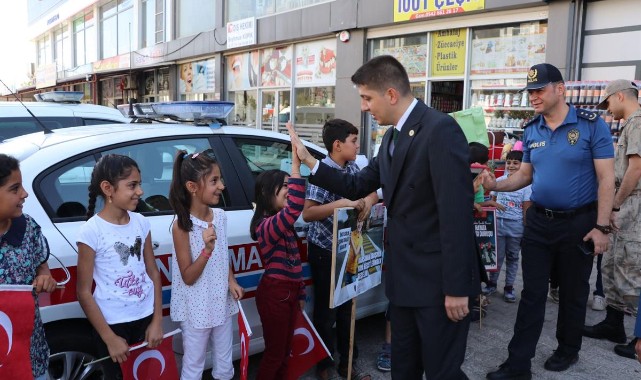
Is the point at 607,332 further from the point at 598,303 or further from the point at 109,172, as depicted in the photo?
the point at 109,172

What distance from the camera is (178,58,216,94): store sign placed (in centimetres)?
1691

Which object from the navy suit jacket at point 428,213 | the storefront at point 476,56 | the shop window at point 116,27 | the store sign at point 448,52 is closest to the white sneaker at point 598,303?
the navy suit jacket at point 428,213

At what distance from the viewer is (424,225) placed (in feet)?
7.98

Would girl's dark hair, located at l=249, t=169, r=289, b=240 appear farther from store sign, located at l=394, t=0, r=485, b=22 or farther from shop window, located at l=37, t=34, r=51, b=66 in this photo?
shop window, located at l=37, t=34, r=51, b=66

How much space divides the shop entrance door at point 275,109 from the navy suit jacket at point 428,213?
11.8m

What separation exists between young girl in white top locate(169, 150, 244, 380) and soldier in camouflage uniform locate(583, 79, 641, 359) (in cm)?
300

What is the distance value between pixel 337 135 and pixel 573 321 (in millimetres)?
2101

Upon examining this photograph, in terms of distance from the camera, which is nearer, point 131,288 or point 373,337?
point 131,288

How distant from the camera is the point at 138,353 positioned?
2584 mm

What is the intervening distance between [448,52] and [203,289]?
28.2ft

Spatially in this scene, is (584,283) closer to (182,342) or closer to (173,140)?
(182,342)

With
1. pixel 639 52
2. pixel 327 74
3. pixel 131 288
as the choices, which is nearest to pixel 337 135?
pixel 131 288

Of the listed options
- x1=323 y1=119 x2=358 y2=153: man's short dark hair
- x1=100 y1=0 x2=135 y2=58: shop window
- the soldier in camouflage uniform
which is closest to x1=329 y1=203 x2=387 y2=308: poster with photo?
x1=323 y1=119 x2=358 y2=153: man's short dark hair

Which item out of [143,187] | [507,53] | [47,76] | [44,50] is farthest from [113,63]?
[143,187]
